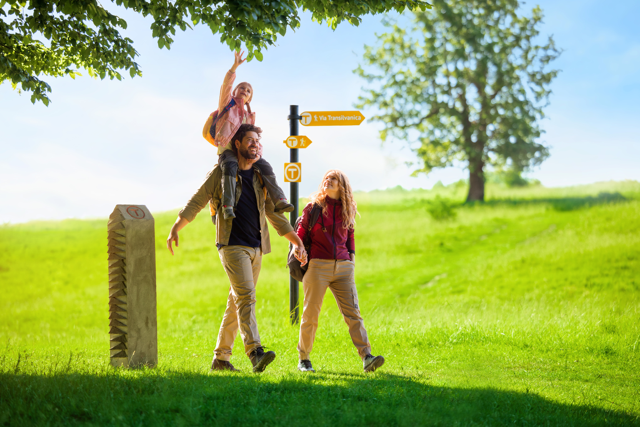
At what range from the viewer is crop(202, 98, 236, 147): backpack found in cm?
609

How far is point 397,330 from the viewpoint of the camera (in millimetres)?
9609

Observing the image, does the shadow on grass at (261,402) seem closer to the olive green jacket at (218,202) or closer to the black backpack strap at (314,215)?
the olive green jacket at (218,202)

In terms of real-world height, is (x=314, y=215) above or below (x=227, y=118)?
below

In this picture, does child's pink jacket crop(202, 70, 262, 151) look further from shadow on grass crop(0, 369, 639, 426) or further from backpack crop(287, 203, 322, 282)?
shadow on grass crop(0, 369, 639, 426)

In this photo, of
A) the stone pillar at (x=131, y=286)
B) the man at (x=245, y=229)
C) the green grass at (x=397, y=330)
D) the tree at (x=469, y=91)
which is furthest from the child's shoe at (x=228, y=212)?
the tree at (x=469, y=91)

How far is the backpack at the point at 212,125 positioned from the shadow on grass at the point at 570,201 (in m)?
24.9

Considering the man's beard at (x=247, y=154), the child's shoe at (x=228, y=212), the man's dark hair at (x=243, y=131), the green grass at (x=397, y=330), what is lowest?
the green grass at (x=397, y=330)

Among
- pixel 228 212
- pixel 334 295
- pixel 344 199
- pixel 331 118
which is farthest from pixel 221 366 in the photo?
pixel 331 118

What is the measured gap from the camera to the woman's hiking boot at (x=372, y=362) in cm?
634

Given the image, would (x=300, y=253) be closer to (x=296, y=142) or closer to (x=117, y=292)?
(x=117, y=292)

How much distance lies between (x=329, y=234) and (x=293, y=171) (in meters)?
3.65

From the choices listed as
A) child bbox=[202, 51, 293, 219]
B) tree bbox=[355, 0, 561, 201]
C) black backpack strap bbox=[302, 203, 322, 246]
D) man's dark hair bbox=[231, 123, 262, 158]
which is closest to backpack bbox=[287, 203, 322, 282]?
black backpack strap bbox=[302, 203, 322, 246]

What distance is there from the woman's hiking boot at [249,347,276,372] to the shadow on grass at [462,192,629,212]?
981 inches

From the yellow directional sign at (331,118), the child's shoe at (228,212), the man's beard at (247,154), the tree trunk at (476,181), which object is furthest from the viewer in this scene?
the tree trunk at (476,181)
